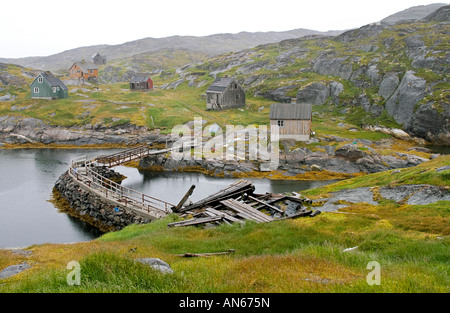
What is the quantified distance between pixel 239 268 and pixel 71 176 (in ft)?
131

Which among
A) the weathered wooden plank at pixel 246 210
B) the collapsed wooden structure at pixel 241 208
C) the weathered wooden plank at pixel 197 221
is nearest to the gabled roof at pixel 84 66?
the collapsed wooden structure at pixel 241 208

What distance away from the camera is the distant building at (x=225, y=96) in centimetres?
9119

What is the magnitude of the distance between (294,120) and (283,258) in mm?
50779

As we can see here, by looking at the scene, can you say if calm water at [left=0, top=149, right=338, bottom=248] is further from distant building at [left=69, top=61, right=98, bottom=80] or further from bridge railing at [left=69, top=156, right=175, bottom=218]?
distant building at [left=69, top=61, right=98, bottom=80]

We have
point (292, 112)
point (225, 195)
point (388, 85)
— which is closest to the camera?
point (225, 195)

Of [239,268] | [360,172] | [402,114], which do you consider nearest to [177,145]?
[360,172]

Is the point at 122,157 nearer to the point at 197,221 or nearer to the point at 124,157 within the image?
the point at 124,157

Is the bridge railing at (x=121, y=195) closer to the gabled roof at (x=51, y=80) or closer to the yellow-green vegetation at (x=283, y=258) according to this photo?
the yellow-green vegetation at (x=283, y=258)

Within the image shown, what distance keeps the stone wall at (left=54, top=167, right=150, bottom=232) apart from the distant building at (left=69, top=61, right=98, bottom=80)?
304 feet

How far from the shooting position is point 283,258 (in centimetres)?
1290

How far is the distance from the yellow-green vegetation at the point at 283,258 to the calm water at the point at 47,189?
14522 millimetres

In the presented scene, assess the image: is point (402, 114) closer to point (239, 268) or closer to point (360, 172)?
point (360, 172)

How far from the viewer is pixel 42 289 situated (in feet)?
34.2

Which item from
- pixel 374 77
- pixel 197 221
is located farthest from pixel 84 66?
pixel 197 221
